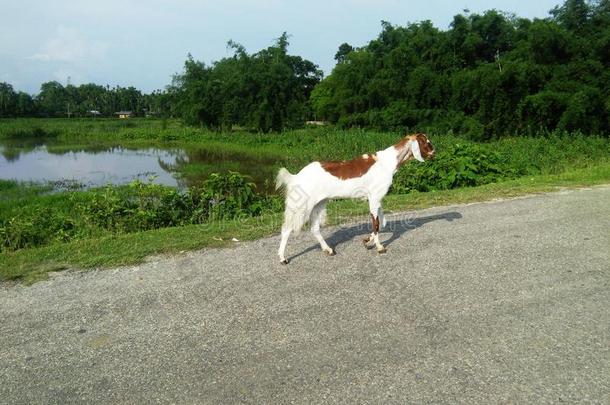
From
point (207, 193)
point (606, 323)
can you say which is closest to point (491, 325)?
point (606, 323)

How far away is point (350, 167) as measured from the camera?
6148 millimetres

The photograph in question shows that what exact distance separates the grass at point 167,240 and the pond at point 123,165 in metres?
9.94

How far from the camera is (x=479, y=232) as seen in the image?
7.14 metres

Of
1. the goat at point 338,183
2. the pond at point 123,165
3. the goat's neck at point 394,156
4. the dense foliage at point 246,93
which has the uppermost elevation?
the dense foliage at point 246,93

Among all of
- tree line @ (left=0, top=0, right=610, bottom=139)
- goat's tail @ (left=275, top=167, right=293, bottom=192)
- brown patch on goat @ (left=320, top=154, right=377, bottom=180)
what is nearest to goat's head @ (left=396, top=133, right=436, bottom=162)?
brown patch on goat @ (left=320, top=154, right=377, bottom=180)

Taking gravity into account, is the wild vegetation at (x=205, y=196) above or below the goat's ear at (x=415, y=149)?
below

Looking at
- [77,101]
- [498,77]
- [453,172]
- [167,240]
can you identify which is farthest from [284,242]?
[77,101]

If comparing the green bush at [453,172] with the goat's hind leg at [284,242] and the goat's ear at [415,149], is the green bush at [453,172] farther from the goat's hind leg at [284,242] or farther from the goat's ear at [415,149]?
the goat's hind leg at [284,242]

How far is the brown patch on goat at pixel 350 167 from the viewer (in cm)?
602

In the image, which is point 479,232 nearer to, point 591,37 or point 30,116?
point 591,37

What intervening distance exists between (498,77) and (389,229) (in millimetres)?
25776

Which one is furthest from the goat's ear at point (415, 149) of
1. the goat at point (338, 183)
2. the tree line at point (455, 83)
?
the tree line at point (455, 83)

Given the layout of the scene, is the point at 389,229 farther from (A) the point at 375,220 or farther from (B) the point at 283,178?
(B) the point at 283,178

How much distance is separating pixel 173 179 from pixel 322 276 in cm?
2059
